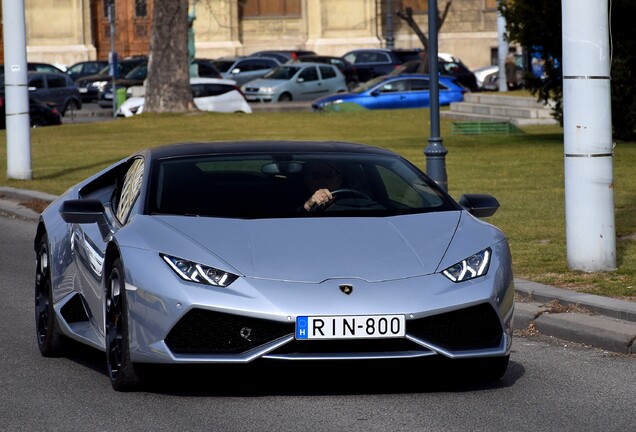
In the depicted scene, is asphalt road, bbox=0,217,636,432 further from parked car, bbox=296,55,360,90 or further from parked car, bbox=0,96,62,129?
parked car, bbox=296,55,360,90

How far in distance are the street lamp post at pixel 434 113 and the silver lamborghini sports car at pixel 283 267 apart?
639 centimetres

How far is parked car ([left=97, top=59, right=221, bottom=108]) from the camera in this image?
50.8 metres

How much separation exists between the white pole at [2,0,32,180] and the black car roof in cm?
1362

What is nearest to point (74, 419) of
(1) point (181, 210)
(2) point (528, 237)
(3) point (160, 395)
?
(3) point (160, 395)

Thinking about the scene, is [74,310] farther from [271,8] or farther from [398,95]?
[271,8]

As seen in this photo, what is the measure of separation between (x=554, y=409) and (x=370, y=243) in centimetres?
121

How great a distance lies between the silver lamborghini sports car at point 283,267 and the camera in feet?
22.6

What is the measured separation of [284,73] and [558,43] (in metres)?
26.1

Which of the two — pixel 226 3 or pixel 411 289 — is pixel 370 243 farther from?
pixel 226 3

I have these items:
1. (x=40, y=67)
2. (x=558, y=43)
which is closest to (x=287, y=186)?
(x=558, y=43)

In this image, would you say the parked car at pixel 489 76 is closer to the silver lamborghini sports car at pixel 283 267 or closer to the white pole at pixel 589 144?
the white pole at pixel 589 144

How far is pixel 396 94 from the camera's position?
43.3 meters

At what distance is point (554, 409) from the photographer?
7035 mm

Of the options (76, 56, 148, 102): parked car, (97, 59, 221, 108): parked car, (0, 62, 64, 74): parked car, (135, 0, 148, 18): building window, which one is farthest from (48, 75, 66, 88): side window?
(135, 0, 148, 18): building window
